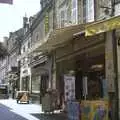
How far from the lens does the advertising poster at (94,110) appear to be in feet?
51.6

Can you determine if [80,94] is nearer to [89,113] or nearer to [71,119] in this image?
[71,119]

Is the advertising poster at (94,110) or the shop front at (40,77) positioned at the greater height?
the shop front at (40,77)

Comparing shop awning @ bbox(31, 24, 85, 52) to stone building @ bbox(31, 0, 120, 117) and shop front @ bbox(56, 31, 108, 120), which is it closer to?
stone building @ bbox(31, 0, 120, 117)

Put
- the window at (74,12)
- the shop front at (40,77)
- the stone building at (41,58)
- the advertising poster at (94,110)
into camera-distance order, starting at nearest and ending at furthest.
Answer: the advertising poster at (94,110), the window at (74,12), the stone building at (41,58), the shop front at (40,77)

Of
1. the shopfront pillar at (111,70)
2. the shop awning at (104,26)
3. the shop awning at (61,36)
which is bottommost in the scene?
the shopfront pillar at (111,70)

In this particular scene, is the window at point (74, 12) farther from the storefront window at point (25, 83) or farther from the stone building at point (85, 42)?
the storefront window at point (25, 83)

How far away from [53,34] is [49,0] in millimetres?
12937

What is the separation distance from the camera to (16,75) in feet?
188

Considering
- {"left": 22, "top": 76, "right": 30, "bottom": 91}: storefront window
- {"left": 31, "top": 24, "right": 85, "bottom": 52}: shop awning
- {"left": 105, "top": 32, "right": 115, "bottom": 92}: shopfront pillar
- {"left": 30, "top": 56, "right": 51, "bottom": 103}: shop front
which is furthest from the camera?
{"left": 22, "top": 76, "right": 30, "bottom": 91}: storefront window

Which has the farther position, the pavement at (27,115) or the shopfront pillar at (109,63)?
the pavement at (27,115)

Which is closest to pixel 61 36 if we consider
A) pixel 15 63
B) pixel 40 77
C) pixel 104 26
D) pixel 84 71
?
pixel 84 71

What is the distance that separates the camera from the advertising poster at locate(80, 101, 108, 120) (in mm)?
15730

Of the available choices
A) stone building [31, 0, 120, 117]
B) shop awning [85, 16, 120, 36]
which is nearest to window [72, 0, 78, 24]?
stone building [31, 0, 120, 117]

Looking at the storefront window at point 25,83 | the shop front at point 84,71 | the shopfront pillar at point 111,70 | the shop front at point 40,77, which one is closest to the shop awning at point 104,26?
the shopfront pillar at point 111,70
